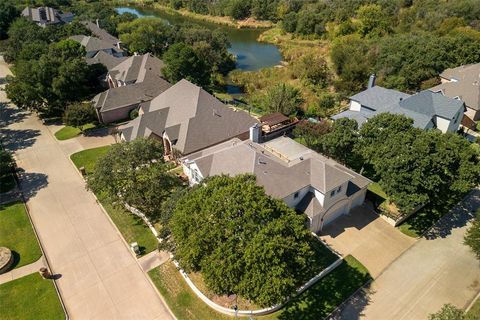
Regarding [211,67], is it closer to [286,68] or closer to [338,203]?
[286,68]

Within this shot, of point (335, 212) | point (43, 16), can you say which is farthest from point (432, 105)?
point (43, 16)

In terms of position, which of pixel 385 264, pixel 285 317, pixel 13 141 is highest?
pixel 385 264

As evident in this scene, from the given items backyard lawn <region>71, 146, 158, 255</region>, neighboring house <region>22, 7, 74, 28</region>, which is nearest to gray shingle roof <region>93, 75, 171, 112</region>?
backyard lawn <region>71, 146, 158, 255</region>

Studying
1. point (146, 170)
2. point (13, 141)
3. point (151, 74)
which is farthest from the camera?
point (151, 74)

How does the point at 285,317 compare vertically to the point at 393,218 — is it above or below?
below

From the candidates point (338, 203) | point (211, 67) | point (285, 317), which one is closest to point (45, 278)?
point (285, 317)

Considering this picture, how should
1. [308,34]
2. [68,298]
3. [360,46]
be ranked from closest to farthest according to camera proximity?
[68,298]
[360,46]
[308,34]

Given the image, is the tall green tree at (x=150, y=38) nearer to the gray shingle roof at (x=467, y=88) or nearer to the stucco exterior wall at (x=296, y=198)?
the gray shingle roof at (x=467, y=88)

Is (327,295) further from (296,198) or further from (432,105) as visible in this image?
(432,105)
